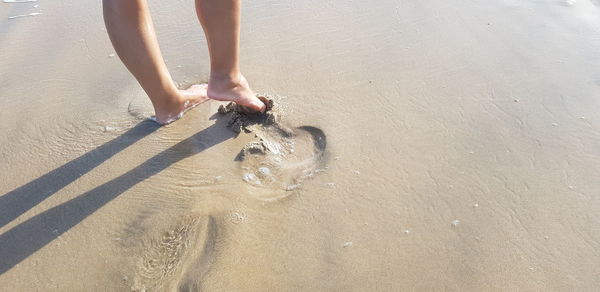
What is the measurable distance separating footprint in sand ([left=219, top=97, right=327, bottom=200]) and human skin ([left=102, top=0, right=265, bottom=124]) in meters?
0.08

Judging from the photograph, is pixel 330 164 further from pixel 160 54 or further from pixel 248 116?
pixel 160 54

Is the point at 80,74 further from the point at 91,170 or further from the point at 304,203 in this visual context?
the point at 304,203

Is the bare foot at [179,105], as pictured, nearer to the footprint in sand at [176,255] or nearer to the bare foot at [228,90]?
the bare foot at [228,90]

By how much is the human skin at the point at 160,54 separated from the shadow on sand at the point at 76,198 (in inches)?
6.0

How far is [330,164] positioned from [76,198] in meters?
0.90

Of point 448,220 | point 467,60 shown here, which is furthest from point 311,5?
point 448,220

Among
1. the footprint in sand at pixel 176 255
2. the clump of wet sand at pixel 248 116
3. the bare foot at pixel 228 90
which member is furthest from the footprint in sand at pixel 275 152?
the footprint in sand at pixel 176 255

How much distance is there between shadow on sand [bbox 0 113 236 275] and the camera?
1.39m

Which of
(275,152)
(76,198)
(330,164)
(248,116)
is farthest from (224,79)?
(76,198)

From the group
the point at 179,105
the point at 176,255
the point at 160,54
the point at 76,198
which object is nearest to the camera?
the point at 176,255

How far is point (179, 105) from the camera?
181cm

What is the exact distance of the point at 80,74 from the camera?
2135mm

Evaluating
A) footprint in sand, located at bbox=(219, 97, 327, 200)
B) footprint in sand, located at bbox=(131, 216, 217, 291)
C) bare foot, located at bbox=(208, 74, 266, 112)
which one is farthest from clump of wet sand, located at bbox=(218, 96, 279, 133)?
footprint in sand, located at bbox=(131, 216, 217, 291)

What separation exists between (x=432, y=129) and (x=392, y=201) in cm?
44
